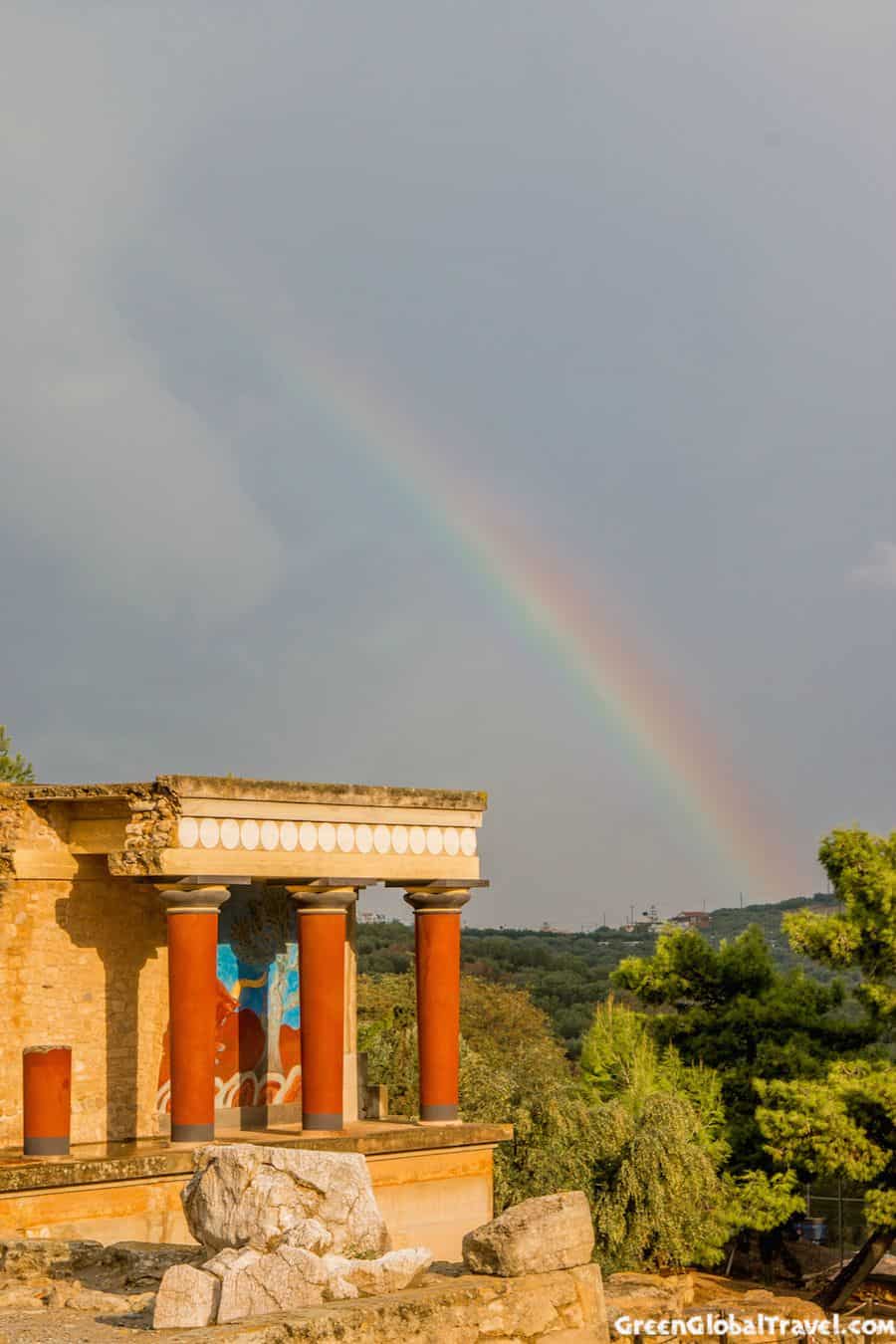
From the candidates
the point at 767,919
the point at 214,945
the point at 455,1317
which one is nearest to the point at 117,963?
the point at 214,945

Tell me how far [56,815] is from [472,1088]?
9.39 metres

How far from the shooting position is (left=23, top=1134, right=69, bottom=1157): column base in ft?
53.4

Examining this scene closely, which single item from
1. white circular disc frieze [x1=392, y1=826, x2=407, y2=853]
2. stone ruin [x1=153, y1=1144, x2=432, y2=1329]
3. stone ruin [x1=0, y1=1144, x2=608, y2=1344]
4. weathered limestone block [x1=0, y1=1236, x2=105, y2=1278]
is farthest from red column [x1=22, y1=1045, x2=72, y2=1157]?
stone ruin [x1=153, y1=1144, x2=432, y2=1329]

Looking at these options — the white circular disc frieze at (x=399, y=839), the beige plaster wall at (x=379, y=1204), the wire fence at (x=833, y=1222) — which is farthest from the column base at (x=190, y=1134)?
the wire fence at (x=833, y=1222)

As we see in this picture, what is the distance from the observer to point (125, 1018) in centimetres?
1866

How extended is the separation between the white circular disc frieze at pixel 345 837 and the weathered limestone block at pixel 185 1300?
10.7 metres

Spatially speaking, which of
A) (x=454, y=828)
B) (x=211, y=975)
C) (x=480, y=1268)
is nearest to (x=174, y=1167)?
(x=211, y=975)

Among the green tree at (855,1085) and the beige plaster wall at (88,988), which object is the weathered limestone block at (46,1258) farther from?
the green tree at (855,1085)

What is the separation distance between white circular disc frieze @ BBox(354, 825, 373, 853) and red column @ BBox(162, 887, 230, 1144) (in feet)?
7.96

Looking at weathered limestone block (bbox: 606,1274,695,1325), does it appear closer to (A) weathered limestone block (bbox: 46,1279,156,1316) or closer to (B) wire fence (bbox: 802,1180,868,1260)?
(A) weathered limestone block (bbox: 46,1279,156,1316)

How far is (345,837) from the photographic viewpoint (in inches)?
775

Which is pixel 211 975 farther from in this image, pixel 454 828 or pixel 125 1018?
pixel 454 828

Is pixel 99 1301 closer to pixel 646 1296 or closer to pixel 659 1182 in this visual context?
pixel 646 1296

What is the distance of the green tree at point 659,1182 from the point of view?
68.7ft
